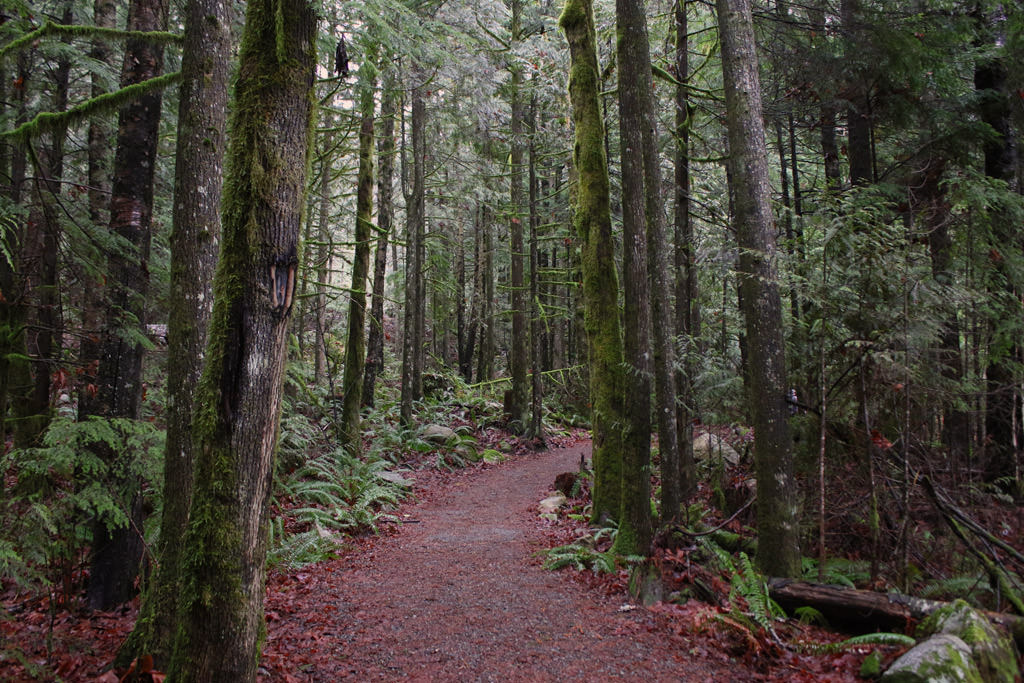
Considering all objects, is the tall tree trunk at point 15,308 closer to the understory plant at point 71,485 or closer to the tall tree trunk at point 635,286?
the understory plant at point 71,485

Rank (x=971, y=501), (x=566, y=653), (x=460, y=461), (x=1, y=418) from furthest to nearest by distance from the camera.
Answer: (x=460, y=461) → (x=971, y=501) → (x=566, y=653) → (x=1, y=418)

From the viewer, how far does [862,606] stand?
571cm

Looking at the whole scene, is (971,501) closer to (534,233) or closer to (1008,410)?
(1008,410)

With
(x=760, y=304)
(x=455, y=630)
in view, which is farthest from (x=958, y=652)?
(x=455, y=630)

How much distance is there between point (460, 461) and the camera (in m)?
14.9

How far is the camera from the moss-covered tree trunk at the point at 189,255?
→ 459 centimetres

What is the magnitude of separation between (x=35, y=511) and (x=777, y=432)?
729 cm

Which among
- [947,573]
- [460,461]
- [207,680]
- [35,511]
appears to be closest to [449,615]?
[207,680]

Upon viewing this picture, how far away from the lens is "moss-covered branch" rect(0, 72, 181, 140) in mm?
5027

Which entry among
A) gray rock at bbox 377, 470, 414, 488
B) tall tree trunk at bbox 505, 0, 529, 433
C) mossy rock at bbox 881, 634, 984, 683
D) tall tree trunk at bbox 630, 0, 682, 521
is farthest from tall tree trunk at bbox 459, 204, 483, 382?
mossy rock at bbox 881, 634, 984, 683

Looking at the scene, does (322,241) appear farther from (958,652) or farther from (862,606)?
(958,652)

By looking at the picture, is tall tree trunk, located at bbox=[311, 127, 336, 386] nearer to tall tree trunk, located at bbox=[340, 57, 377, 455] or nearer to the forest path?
tall tree trunk, located at bbox=[340, 57, 377, 455]

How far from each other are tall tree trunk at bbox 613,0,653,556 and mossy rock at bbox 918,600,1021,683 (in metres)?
2.99

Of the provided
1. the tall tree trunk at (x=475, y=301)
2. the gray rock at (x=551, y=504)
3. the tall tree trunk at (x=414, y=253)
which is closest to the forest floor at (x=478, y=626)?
the gray rock at (x=551, y=504)
